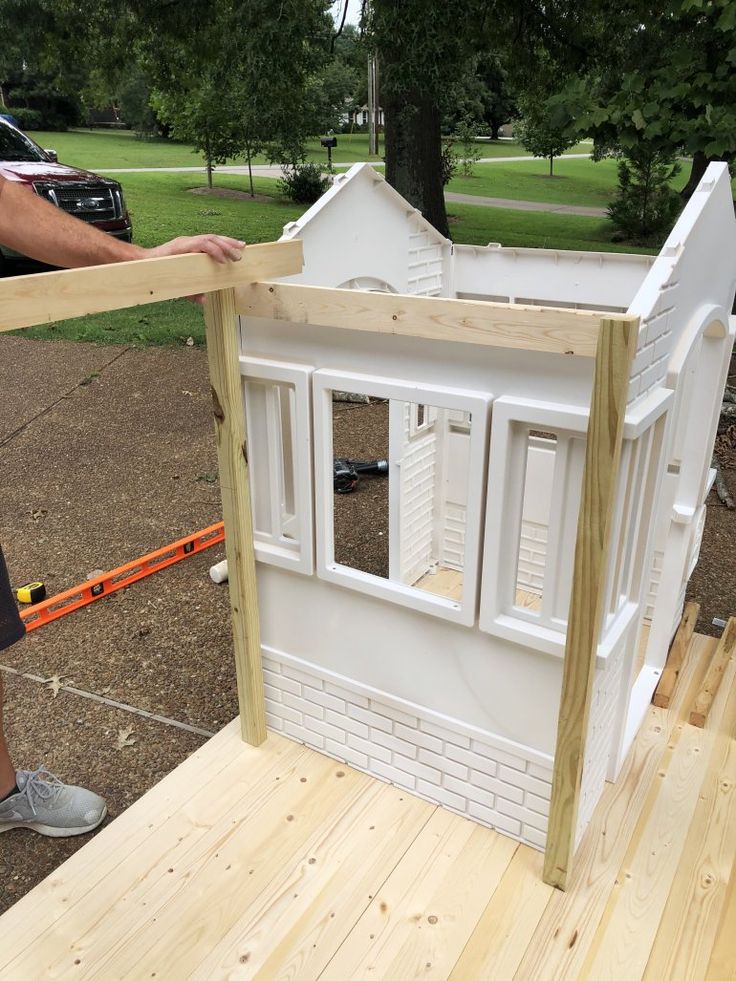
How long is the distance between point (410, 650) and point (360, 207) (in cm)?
221

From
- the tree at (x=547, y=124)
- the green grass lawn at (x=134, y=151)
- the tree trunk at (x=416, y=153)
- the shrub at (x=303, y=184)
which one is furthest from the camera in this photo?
the green grass lawn at (x=134, y=151)

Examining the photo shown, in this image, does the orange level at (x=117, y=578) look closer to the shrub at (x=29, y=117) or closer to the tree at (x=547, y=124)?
the tree at (x=547, y=124)

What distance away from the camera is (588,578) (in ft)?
6.76

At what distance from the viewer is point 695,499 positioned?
3379 mm

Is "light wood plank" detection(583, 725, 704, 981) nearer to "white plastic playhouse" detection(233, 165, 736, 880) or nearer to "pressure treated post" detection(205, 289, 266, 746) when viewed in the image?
"white plastic playhouse" detection(233, 165, 736, 880)

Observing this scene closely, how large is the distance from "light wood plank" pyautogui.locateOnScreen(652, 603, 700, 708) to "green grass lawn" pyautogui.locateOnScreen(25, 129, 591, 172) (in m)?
23.5

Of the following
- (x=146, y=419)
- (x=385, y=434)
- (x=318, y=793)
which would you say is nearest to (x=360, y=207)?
(x=318, y=793)

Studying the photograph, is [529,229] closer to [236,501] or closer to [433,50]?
[433,50]

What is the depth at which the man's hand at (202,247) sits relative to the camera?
2199 millimetres

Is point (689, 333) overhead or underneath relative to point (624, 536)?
overhead

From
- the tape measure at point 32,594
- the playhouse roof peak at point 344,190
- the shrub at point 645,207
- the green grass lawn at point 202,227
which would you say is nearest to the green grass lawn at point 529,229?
the green grass lawn at point 202,227

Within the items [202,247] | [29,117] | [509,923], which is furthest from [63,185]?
[29,117]

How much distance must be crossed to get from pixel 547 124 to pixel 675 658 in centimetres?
786

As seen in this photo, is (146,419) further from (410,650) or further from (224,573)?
(410,650)
